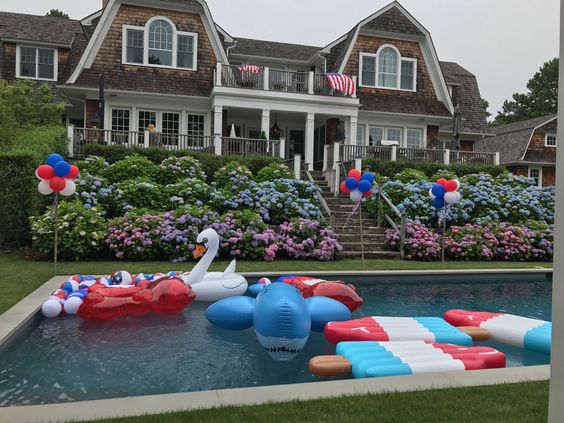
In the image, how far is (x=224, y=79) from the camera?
20.4m

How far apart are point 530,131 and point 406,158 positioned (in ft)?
63.0

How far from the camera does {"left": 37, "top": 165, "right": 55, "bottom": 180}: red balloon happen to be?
9.04m

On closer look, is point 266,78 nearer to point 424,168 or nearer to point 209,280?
point 424,168

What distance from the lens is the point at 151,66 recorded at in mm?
20375

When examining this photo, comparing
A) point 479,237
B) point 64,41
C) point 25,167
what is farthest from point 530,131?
point 25,167

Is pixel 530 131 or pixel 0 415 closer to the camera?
pixel 0 415

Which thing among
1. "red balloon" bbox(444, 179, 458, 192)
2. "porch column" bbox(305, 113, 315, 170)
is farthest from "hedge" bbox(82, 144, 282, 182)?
"red balloon" bbox(444, 179, 458, 192)

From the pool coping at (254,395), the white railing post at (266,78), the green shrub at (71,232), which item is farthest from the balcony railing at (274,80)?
the pool coping at (254,395)

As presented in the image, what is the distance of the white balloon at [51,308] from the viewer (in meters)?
6.99

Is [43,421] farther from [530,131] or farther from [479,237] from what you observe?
[530,131]

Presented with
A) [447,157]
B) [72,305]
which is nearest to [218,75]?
[447,157]

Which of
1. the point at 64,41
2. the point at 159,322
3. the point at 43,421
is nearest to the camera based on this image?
the point at 43,421

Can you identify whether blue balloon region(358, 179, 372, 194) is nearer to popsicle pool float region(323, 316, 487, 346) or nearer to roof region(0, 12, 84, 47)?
popsicle pool float region(323, 316, 487, 346)

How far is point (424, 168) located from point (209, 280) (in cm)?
1316
